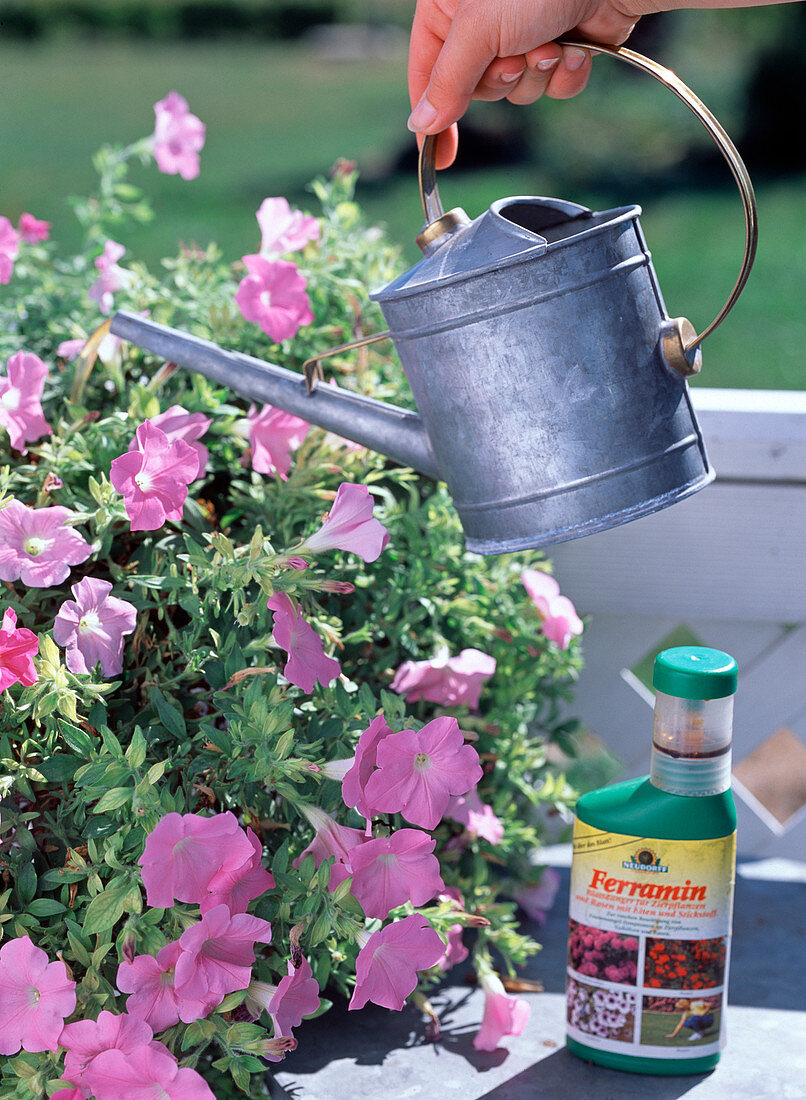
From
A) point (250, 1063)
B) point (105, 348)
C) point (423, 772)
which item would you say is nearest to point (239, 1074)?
point (250, 1063)

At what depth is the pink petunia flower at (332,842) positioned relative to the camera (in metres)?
0.81

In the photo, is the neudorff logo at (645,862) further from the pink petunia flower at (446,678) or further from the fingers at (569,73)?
the fingers at (569,73)

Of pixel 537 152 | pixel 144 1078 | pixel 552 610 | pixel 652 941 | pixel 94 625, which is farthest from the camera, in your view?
pixel 537 152

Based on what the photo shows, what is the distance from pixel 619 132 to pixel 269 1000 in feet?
22.1

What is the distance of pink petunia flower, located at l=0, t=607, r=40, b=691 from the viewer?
0.79m

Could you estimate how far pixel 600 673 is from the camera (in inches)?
56.1

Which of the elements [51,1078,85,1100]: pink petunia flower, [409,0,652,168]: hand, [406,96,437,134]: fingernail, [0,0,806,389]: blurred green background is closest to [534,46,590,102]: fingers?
[409,0,652,168]: hand

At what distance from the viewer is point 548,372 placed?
2.88ft

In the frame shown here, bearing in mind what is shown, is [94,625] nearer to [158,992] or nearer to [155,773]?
[155,773]

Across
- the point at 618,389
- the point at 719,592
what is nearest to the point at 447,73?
the point at 618,389

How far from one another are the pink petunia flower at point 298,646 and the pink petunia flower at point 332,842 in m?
0.08

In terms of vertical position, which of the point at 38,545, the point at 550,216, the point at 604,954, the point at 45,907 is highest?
the point at 550,216

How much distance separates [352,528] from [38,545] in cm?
22

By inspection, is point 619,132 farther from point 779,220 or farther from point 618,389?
point 618,389
